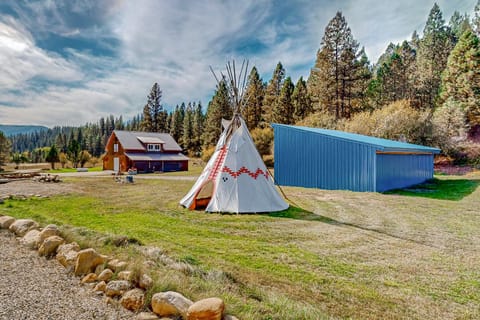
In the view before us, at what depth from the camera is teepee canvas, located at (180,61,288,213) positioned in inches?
326

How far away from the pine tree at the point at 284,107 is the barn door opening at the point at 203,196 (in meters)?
27.4

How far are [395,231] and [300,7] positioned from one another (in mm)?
8400

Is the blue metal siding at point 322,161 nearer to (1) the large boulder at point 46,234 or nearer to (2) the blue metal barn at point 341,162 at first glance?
(2) the blue metal barn at point 341,162

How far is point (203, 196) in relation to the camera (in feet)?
30.1

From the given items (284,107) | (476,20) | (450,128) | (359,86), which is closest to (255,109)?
(284,107)

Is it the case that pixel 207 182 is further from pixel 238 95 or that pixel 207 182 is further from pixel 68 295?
pixel 68 295

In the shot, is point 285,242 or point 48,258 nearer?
point 48,258

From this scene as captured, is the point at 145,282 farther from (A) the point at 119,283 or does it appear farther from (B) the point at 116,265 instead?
(B) the point at 116,265

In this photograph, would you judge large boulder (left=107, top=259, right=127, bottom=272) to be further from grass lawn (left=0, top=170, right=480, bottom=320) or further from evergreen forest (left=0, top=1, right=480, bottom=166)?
evergreen forest (left=0, top=1, right=480, bottom=166)

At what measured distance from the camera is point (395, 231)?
251 inches

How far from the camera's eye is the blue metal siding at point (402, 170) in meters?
12.8

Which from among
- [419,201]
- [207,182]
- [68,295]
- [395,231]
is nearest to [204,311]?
[68,295]

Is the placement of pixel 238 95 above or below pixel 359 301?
above

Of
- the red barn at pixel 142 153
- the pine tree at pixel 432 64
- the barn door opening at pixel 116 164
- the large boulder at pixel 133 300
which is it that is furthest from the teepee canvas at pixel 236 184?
the pine tree at pixel 432 64
